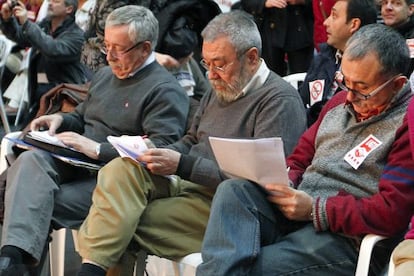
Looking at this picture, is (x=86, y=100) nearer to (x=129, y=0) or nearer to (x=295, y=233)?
(x=129, y=0)

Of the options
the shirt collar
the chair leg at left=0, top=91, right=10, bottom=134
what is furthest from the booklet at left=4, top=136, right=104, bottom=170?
the chair leg at left=0, top=91, right=10, bottom=134

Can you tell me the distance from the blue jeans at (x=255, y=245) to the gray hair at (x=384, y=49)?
477mm

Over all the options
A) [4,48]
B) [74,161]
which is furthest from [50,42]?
[74,161]

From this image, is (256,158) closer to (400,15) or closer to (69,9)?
(400,15)

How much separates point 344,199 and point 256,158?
10.8 inches

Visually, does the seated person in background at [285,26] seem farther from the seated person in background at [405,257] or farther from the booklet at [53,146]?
the seated person in background at [405,257]

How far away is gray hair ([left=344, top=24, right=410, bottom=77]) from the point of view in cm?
228

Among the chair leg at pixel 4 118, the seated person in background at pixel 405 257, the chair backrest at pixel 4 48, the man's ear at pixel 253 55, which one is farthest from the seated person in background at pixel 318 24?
the chair backrest at pixel 4 48

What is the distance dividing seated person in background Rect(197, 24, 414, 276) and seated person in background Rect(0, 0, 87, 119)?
2.73 m

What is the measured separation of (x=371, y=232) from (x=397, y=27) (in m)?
1.22

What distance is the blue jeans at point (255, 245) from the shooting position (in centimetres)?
220

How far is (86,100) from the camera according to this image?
10.5ft

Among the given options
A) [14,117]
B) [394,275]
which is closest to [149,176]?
[394,275]

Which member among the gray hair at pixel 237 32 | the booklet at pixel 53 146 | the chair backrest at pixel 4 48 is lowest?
the chair backrest at pixel 4 48
